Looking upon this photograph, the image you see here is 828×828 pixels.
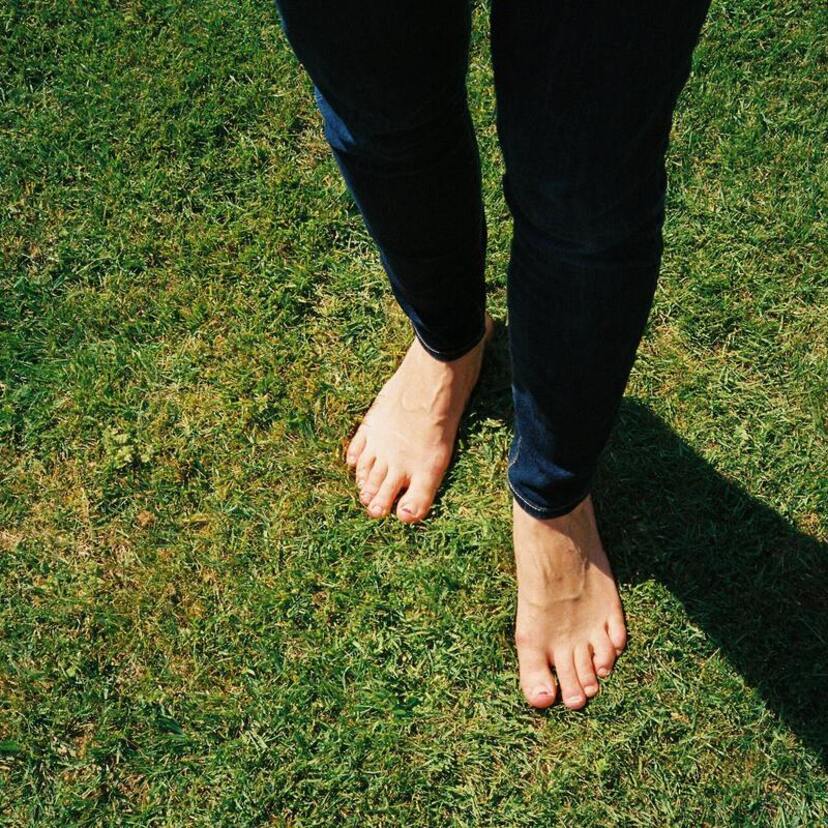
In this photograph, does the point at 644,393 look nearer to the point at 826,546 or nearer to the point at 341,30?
the point at 826,546

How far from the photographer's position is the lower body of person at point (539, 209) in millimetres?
1117

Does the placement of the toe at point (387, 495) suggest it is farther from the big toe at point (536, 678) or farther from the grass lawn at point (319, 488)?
the big toe at point (536, 678)

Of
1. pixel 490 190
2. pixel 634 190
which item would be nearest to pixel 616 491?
pixel 490 190

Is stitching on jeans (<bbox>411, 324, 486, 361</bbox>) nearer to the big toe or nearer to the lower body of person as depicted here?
the lower body of person

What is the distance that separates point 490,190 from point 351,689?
4.93 ft

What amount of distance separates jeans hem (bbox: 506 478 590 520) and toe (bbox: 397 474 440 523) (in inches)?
16.3

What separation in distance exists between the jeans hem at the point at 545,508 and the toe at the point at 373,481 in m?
0.49

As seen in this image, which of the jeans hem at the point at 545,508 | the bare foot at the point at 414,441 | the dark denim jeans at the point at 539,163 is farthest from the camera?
the bare foot at the point at 414,441

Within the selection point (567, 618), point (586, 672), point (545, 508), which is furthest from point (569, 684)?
point (545, 508)

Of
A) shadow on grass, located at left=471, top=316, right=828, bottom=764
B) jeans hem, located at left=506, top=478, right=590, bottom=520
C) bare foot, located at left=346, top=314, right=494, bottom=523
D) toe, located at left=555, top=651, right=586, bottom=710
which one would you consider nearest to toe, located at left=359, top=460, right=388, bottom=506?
bare foot, located at left=346, top=314, right=494, bottom=523

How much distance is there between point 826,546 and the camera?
2.30m

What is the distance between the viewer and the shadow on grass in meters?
2.17

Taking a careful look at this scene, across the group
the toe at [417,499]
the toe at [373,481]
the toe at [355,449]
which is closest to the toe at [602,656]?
the toe at [417,499]

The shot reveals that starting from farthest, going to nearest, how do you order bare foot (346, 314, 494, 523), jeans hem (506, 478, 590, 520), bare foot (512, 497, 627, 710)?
1. bare foot (346, 314, 494, 523)
2. bare foot (512, 497, 627, 710)
3. jeans hem (506, 478, 590, 520)
